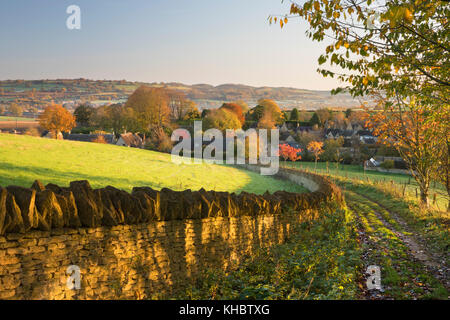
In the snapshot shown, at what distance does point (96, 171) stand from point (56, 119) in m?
42.3

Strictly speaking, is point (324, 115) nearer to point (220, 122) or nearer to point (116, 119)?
point (220, 122)

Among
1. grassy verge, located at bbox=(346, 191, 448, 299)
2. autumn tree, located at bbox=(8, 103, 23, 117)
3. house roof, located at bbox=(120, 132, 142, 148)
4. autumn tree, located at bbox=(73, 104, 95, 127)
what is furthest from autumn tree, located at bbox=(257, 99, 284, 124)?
grassy verge, located at bbox=(346, 191, 448, 299)

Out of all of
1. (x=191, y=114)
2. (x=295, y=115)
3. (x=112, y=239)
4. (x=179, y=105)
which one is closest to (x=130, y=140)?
(x=191, y=114)

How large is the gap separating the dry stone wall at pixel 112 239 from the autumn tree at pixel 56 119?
186ft

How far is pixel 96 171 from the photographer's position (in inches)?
873

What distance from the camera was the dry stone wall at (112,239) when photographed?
496 cm

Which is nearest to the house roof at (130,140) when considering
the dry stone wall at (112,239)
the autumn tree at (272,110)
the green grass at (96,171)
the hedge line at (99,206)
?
the green grass at (96,171)

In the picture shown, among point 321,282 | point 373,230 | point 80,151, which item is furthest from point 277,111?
point 321,282

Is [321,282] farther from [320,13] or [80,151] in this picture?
[80,151]

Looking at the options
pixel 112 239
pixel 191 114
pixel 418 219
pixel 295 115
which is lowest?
pixel 418 219

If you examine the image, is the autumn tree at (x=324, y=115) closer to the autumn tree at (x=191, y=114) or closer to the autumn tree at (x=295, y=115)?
the autumn tree at (x=295, y=115)

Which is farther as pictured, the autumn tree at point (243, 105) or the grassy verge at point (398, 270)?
the autumn tree at point (243, 105)
